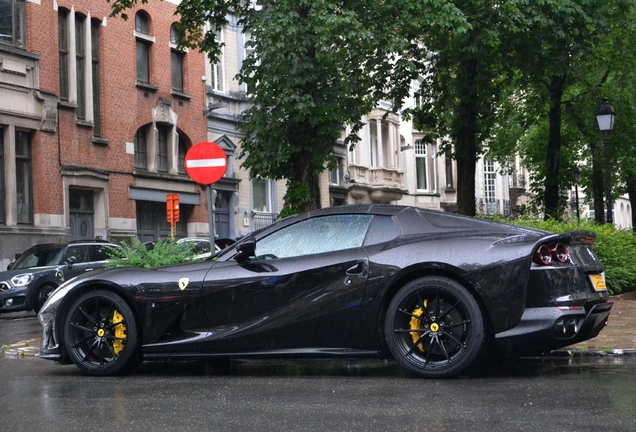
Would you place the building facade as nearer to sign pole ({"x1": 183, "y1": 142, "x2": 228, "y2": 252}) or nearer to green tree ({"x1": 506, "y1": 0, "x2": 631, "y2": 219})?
green tree ({"x1": 506, "y1": 0, "x2": 631, "y2": 219})

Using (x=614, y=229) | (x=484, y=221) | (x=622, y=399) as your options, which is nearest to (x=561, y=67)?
(x=614, y=229)

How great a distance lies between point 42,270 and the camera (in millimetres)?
23953

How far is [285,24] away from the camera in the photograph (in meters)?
18.8

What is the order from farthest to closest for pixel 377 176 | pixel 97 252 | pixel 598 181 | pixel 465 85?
pixel 377 176, pixel 598 181, pixel 97 252, pixel 465 85

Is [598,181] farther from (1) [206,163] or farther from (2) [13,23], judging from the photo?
(1) [206,163]

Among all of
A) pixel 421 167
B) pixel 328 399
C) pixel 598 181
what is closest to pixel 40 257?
pixel 328 399

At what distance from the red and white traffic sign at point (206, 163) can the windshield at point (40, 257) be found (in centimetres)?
1117

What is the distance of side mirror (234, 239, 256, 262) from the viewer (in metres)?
8.40

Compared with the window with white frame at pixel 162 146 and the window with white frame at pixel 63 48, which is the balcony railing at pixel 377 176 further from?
the window with white frame at pixel 63 48

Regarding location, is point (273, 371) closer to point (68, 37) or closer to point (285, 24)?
point (285, 24)

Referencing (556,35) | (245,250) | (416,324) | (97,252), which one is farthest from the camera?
(97,252)

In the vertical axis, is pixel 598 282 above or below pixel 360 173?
below

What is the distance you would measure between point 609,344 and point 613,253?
31.6 feet

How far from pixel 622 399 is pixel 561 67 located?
18182 millimetres
